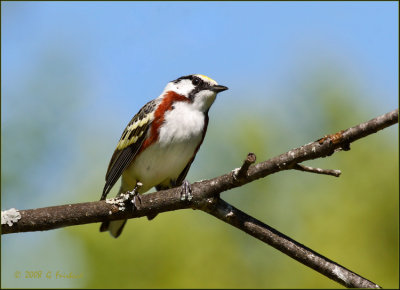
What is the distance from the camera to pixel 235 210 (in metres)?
4.33

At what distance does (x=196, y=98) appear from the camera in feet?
20.0

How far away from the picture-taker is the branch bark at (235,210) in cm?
380

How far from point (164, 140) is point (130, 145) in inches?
16.7

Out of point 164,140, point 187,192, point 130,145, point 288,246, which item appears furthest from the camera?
point 130,145

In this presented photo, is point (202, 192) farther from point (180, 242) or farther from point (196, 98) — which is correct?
point (180, 242)

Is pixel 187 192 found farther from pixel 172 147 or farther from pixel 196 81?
pixel 196 81

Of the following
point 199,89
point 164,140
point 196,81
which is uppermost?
point 196,81

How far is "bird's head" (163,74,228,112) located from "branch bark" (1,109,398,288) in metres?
1.77

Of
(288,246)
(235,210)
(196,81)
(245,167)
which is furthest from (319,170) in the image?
(196,81)

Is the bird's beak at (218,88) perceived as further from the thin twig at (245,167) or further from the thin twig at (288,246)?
the thin twig at (245,167)

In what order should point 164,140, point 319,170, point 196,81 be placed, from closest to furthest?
point 319,170, point 164,140, point 196,81

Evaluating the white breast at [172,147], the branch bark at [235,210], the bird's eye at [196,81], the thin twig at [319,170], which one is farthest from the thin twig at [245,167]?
the bird's eye at [196,81]

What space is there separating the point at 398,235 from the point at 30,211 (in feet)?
18.4

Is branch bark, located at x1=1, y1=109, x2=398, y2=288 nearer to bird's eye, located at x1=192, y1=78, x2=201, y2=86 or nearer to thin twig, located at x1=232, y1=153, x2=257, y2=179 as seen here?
thin twig, located at x1=232, y1=153, x2=257, y2=179
